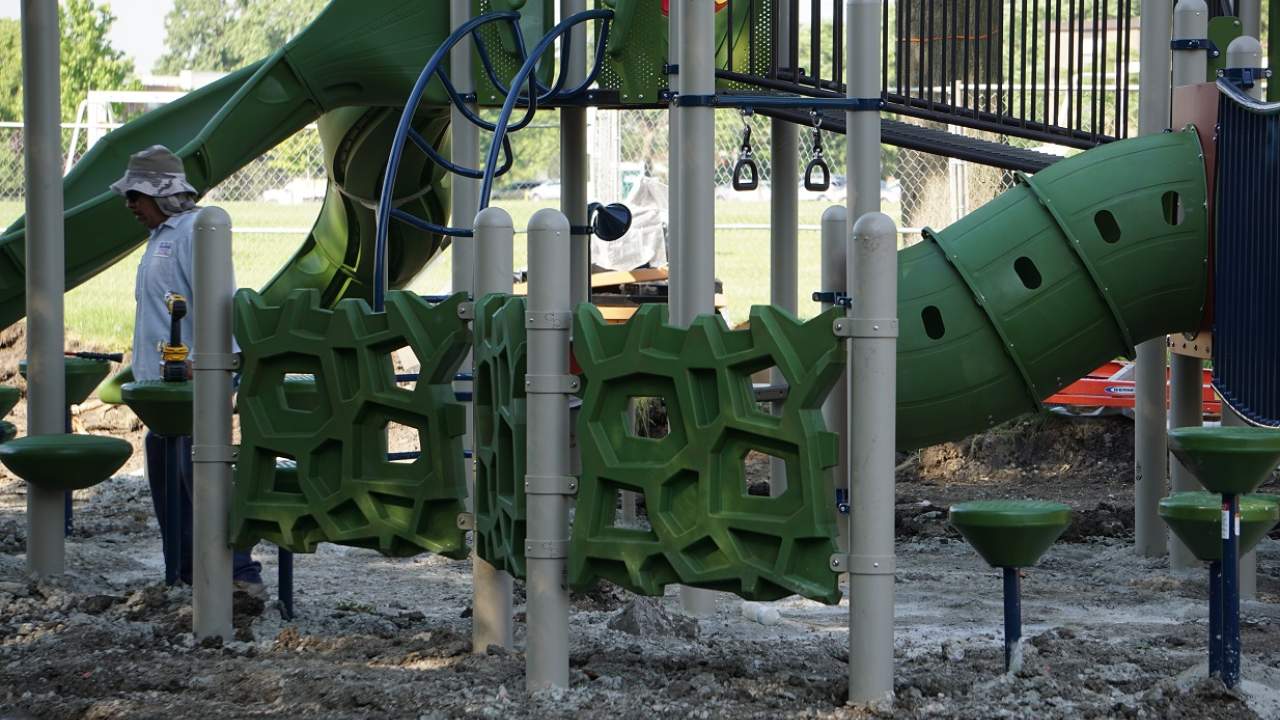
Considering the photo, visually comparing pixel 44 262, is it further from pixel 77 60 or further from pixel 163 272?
pixel 77 60

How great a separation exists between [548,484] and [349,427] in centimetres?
95

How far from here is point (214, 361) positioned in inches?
213

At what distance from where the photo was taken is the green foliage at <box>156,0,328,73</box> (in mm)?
45844

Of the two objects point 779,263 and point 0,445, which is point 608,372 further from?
point 779,263

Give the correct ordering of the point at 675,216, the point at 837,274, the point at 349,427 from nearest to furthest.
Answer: the point at 349,427
the point at 675,216
the point at 837,274

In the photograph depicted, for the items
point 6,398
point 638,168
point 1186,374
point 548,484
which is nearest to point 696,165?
point 548,484

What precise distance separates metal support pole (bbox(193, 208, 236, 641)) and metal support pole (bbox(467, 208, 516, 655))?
0.89m

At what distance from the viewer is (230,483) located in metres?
5.52

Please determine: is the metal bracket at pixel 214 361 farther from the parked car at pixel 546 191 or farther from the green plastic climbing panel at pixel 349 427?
the parked car at pixel 546 191

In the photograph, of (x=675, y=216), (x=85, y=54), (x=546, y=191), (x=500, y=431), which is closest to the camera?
(x=500, y=431)

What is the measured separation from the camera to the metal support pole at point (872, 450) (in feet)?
14.0

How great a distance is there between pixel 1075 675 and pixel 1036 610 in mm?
1697

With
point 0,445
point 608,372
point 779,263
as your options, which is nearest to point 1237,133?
point 779,263

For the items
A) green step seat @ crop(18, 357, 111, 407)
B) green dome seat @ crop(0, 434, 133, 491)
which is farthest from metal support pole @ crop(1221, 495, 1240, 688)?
green step seat @ crop(18, 357, 111, 407)
